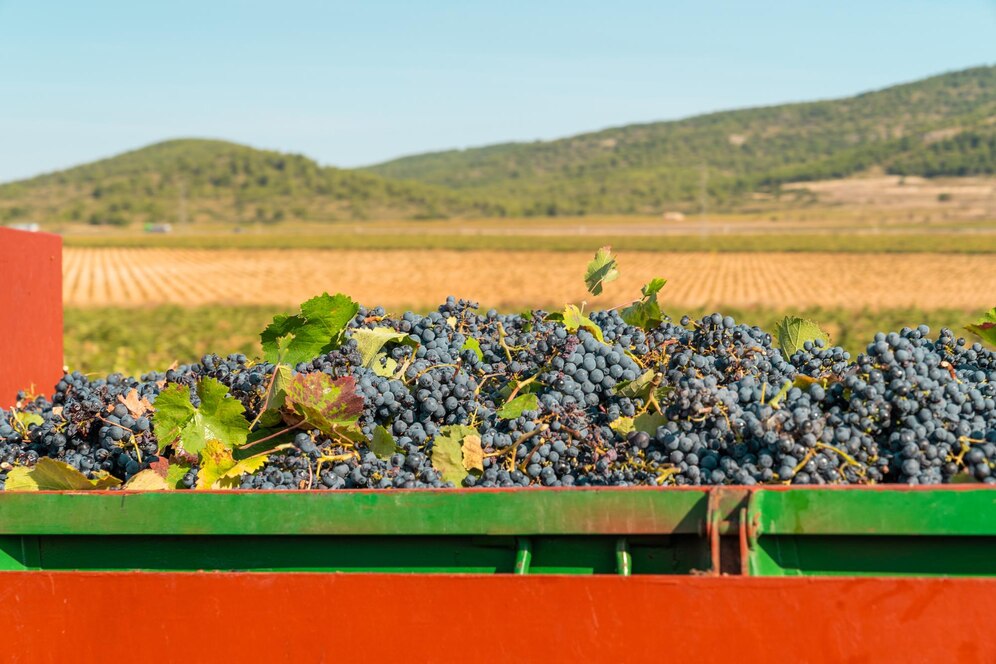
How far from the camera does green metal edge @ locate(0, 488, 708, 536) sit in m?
2.19

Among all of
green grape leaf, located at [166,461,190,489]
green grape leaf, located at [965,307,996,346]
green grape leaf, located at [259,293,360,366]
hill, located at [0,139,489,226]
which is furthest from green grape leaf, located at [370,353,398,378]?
hill, located at [0,139,489,226]

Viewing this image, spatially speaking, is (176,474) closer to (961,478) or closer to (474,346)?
(474,346)

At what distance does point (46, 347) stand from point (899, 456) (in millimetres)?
3388

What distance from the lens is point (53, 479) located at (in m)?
2.76

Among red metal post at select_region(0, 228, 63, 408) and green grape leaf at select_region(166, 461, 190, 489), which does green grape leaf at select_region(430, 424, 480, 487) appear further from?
red metal post at select_region(0, 228, 63, 408)

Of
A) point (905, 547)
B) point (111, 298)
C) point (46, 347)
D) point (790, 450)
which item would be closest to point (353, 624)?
point (790, 450)

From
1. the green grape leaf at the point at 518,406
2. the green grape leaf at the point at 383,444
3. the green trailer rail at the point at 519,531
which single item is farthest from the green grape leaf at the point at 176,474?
the green grape leaf at the point at 518,406

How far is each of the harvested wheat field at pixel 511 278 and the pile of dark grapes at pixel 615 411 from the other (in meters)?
28.7

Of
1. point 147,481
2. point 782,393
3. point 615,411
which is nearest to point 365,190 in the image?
point 147,481

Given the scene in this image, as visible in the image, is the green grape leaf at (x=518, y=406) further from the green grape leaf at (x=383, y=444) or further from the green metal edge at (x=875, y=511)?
the green metal edge at (x=875, y=511)

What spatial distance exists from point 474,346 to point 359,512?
0.97 metres

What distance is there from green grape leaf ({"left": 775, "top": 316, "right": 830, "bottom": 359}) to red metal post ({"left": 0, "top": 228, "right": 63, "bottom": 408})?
109 inches

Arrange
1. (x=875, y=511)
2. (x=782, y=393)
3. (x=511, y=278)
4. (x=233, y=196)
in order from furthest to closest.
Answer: (x=233, y=196) < (x=511, y=278) < (x=782, y=393) < (x=875, y=511)

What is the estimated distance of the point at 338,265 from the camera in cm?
5481
